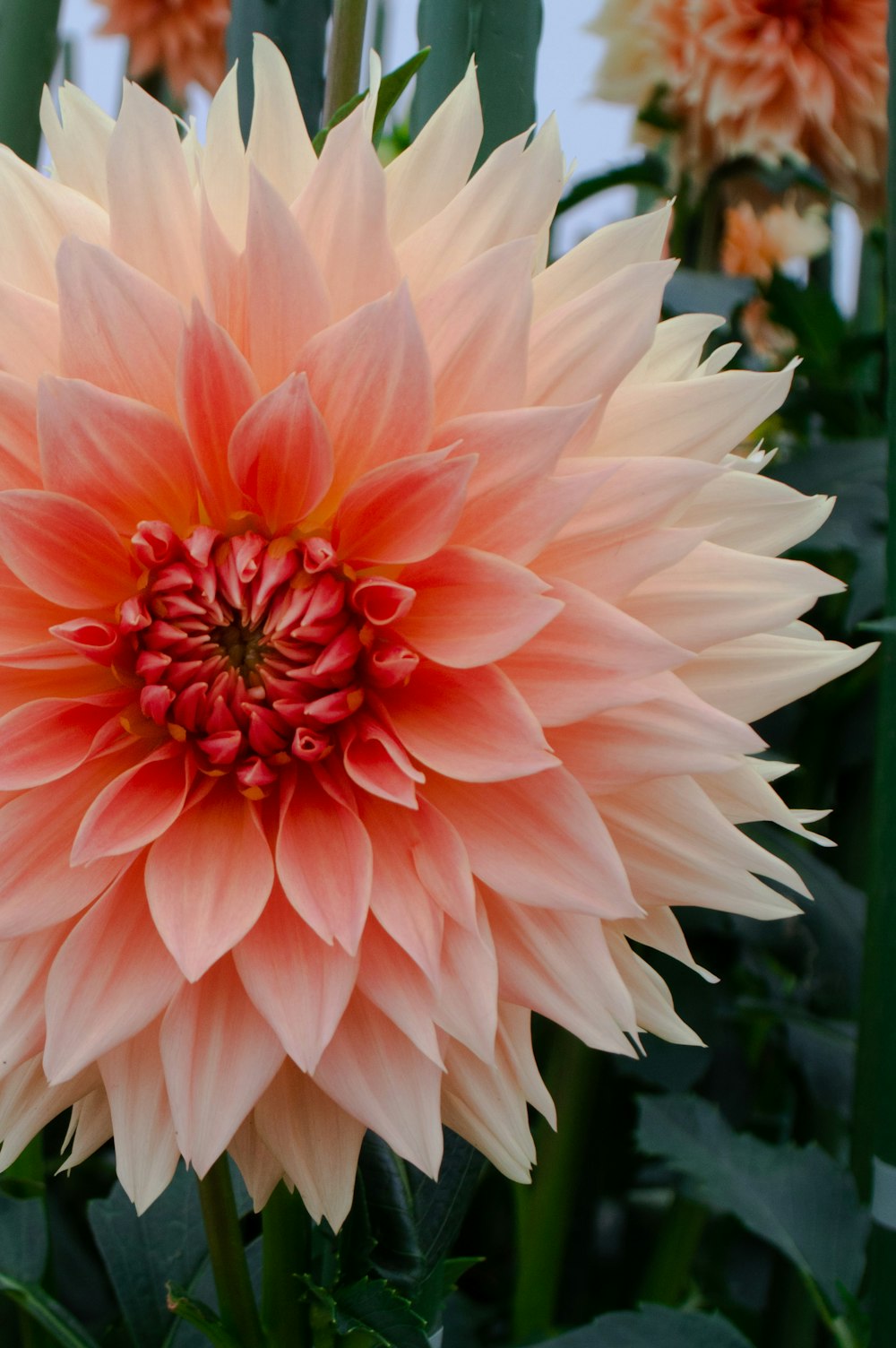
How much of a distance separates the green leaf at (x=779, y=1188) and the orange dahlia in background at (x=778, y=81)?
3.24 ft

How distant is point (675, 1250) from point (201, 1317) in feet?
2.10

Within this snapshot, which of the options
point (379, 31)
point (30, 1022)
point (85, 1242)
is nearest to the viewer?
point (30, 1022)

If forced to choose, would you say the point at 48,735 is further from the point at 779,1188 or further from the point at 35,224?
the point at 779,1188

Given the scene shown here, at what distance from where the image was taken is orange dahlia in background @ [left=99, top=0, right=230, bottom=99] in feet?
4.12

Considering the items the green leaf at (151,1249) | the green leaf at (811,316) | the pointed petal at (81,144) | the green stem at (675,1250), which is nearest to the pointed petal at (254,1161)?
the green leaf at (151,1249)

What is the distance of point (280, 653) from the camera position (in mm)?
503

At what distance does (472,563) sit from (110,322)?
0.17 meters

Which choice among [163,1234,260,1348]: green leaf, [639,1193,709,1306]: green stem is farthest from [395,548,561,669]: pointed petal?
[639,1193,709,1306]: green stem

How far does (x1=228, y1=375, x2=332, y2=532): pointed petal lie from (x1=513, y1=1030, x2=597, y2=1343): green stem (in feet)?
1.97

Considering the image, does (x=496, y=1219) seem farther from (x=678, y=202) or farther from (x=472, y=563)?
(x=678, y=202)

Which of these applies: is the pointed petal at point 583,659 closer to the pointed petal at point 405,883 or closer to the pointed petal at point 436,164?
the pointed petal at point 405,883

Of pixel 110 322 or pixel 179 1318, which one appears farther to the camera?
pixel 179 1318

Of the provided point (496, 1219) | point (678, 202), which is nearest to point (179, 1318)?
point (496, 1219)

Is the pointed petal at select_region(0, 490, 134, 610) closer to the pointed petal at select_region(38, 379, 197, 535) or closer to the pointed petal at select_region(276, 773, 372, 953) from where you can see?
the pointed petal at select_region(38, 379, 197, 535)
